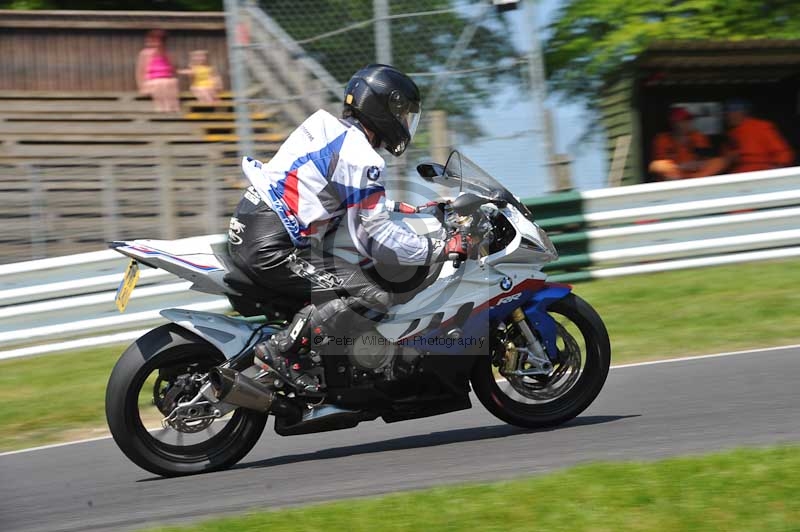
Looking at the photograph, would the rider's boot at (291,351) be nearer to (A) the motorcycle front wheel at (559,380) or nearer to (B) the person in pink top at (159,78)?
(A) the motorcycle front wheel at (559,380)

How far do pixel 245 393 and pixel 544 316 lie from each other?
60.3 inches

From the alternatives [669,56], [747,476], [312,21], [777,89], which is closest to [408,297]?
[747,476]

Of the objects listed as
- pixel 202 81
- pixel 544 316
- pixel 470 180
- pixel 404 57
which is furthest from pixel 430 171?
pixel 202 81

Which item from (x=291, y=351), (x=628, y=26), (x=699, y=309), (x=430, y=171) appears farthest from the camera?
(x=628, y=26)

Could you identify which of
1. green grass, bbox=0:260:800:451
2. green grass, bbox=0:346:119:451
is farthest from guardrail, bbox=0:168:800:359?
green grass, bbox=0:346:119:451

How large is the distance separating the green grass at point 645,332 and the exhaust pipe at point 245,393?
198cm

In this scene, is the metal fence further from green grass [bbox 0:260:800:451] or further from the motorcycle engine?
the motorcycle engine

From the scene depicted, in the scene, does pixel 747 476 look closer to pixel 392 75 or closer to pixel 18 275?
pixel 392 75

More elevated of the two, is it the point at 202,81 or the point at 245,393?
the point at 202,81

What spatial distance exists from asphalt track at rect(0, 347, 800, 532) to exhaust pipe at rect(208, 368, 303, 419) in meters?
0.30

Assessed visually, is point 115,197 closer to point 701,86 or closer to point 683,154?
point 683,154

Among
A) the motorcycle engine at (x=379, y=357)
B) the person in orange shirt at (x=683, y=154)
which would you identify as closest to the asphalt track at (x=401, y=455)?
the motorcycle engine at (x=379, y=357)

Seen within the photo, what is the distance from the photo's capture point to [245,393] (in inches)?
213

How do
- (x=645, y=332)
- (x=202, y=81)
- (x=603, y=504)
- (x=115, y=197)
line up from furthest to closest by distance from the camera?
(x=202, y=81) < (x=115, y=197) < (x=645, y=332) < (x=603, y=504)
